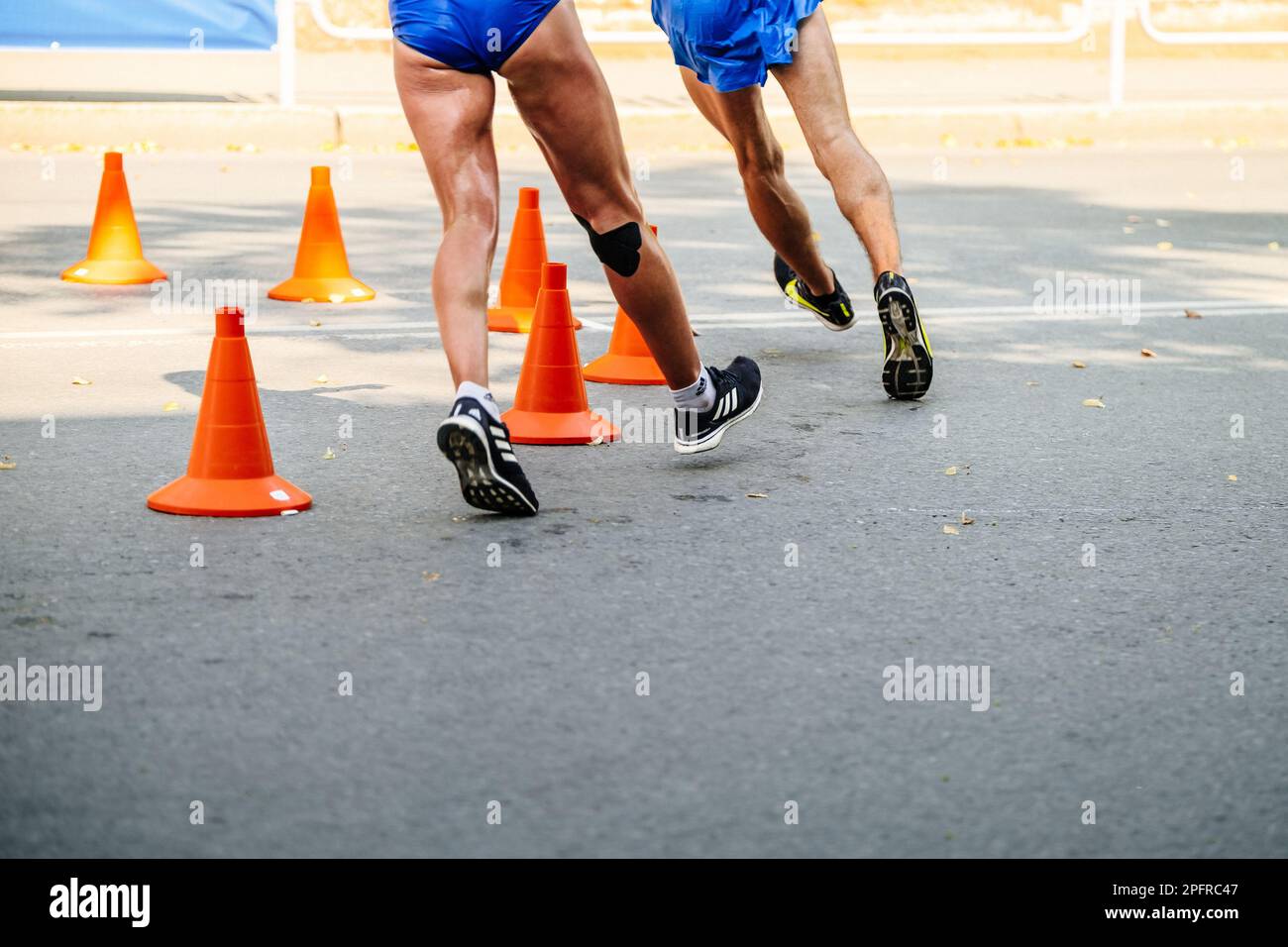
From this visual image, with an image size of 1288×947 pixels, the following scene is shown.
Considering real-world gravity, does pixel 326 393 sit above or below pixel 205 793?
above

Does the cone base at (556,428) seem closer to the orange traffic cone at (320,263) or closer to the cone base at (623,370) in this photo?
the cone base at (623,370)

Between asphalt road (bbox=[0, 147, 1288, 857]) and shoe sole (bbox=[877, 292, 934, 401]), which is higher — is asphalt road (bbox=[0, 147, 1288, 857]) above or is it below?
below

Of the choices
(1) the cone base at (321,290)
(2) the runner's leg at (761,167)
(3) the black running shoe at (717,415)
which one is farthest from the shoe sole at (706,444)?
(1) the cone base at (321,290)

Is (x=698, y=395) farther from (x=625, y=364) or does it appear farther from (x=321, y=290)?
(x=321, y=290)

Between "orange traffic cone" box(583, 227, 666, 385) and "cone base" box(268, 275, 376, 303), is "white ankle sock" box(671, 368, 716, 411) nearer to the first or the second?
"orange traffic cone" box(583, 227, 666, 385)

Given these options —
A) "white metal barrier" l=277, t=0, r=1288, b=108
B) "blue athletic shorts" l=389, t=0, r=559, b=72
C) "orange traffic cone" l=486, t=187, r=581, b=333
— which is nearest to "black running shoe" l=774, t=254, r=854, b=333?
"orange traffic cone" l=486, t=187, r=581, b=333

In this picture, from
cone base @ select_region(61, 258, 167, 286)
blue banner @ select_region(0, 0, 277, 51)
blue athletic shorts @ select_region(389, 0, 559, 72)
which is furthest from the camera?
blue banner @ select_region(0, 0, 277, 51)

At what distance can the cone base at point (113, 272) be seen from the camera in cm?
756

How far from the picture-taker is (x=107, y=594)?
3.75m

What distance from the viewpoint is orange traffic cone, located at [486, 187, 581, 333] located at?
692 centimetres

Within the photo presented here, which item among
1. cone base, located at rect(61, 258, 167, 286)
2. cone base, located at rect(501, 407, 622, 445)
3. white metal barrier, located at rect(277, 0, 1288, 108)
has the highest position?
white metal barrier, located at rect(277, 0, 1288, 108)

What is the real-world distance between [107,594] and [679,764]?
142 cm
